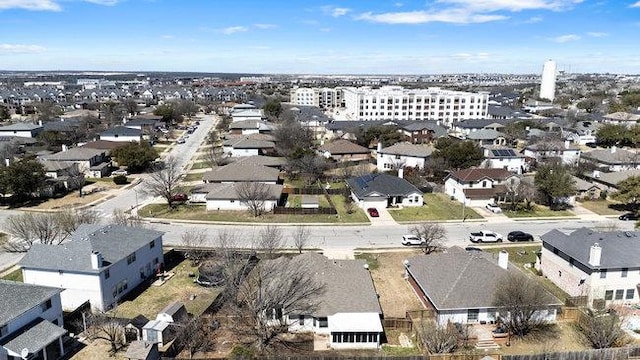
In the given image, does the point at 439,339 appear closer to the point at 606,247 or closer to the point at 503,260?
the point at 503,260

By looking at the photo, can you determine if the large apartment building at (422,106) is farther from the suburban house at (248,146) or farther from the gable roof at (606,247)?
the gable roof at (606,247)

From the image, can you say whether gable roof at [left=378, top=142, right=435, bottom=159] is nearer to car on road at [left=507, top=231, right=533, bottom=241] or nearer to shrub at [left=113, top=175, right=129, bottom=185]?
car on road at [left=507, top=231, right=533, bottom=241]

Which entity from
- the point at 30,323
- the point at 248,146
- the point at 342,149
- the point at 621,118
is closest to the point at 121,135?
the point at 248,146

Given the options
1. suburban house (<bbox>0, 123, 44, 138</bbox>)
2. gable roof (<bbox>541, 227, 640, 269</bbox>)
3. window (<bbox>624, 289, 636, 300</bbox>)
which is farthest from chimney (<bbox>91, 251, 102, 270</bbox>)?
suburban house (<bbox>0, 123, 44, 138</bbox>)

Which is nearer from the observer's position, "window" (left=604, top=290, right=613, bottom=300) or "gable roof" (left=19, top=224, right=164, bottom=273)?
"gable roof" (left=19, top=224, right=164, bottom=273)

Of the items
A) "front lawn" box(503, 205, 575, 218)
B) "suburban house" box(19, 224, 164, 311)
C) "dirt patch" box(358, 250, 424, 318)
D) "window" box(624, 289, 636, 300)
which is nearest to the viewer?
"suburban house" box(19, 224, 164, 311)

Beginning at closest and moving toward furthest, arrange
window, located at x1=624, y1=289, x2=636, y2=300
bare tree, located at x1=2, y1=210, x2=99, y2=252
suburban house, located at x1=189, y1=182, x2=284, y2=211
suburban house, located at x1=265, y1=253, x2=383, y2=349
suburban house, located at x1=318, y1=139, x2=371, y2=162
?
suburban house, located at x1=265, y1=253, x2=383, y2=349, window, located at x1=624, y1=289, x2=636, y2=300, bare tree, located at x1=2, y1=210, x2=99, y2=252, suburban house, located at x1=189, y1=182, x2=284, y2=211, suburban house, located at x1=318, y1=139, x2=371, y2=162
